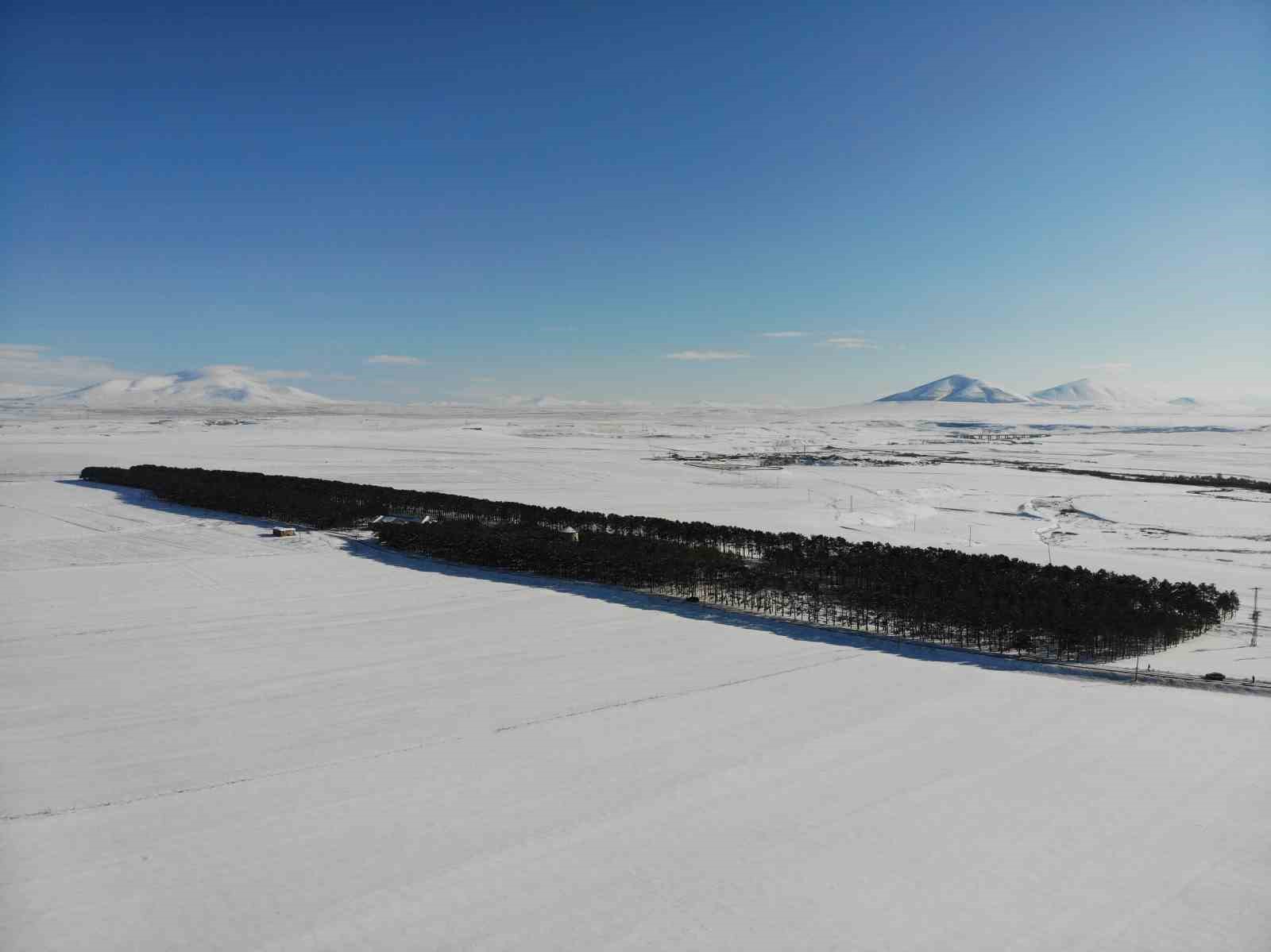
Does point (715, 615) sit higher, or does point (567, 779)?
point (715, 615)

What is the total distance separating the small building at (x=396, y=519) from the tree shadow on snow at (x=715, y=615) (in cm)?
138

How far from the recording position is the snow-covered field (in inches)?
294

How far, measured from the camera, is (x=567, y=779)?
10148 millimetres

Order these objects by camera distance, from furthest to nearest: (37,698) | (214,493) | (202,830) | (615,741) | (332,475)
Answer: (332,475) < (214,493) < (37,698) < (615,741) < (202,830)

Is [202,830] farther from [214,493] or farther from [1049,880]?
[214,493]

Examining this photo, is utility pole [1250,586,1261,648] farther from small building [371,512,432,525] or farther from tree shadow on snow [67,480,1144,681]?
small building [371,512,432,525]

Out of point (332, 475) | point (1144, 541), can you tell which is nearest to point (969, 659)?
point (1144, 541)

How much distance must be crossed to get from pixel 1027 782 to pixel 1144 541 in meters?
24.8

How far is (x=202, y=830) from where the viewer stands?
8.78 m

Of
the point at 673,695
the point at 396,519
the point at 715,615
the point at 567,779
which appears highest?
the point at 396,519

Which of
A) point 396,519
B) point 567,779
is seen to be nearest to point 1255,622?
point 567,779

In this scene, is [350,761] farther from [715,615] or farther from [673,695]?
[715,615]

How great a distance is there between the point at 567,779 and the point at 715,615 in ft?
30.9

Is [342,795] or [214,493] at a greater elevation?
[214,493]
